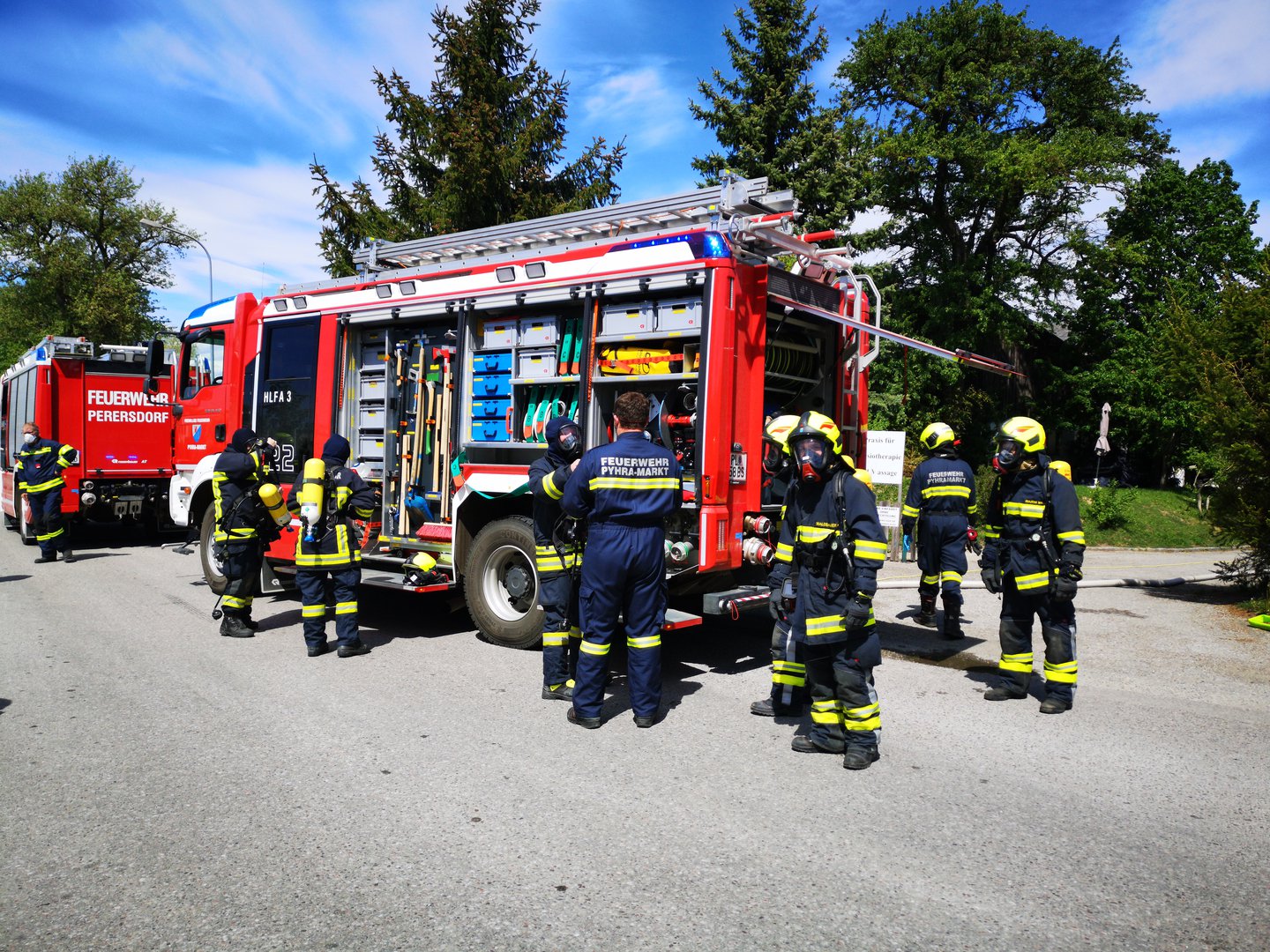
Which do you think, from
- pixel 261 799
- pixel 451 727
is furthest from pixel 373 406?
pixel 261 799

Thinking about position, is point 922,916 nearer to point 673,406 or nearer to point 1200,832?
point 1200,832

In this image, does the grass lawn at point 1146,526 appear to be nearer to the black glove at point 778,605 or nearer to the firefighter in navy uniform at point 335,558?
the black glove at point 778,605

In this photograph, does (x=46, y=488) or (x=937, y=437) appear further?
(x=46, y=488)

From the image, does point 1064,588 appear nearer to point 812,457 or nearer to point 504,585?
point 812,457

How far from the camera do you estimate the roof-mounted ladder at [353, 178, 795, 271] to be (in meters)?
6.30

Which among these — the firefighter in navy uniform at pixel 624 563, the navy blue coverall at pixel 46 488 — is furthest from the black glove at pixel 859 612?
the navy blue coverall at pixel 46 488

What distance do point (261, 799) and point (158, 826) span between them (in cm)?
42

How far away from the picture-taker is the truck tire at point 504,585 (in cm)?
688

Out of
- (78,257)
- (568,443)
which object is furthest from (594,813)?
(78,257)

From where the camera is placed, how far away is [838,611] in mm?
4586

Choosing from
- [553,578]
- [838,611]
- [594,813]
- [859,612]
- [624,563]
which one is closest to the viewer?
[594,813]

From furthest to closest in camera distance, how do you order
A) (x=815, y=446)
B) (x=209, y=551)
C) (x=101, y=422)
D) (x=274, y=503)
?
1. (x=101, y=422)
2. (x=209, y=551)
3. (x=274, y=503)
4. (x=815, y=446)

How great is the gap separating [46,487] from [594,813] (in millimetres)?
11726

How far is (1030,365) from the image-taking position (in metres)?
32.3
